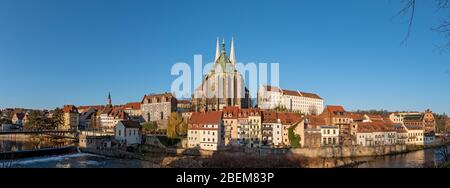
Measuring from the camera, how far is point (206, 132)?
1383 inches

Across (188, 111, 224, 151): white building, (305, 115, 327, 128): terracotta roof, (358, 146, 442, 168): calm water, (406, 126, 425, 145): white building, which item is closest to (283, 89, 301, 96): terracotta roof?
(406, 126, 425, 145): white building

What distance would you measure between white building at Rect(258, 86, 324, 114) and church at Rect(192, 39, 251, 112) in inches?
185

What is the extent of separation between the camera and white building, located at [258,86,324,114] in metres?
63.6

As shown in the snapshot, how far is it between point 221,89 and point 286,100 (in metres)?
13.5

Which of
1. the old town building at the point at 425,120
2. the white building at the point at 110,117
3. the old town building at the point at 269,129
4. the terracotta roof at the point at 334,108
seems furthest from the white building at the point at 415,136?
the white building at the point at 110,117

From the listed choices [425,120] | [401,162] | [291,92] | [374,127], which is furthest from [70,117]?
[425,120]

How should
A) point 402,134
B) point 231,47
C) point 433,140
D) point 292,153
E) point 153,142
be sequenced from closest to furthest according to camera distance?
point 292,153 < point 153,142 < point 402,134 < point 433,140 < point 231,47

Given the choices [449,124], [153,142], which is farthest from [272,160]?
[449,124]

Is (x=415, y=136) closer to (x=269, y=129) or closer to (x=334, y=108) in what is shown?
(x=334, y=108)

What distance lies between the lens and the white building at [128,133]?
38.1 m

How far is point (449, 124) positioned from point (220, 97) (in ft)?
122
